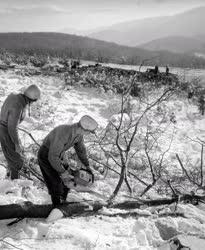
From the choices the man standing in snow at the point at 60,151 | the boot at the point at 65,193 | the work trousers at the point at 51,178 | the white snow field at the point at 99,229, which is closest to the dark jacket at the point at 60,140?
the man standing in snow at the point at 60,151

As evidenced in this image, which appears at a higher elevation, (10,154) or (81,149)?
(81,149)

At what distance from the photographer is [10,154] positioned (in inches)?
184

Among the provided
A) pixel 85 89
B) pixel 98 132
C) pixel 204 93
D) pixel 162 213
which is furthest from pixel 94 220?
pixel 204 93

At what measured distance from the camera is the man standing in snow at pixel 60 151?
3658mm

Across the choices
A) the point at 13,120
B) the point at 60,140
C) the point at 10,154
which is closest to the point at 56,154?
the point at 60,140

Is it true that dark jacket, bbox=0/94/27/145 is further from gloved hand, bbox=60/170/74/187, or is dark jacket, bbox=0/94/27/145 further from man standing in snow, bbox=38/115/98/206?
gloved hand, bbox=60/170/74/187

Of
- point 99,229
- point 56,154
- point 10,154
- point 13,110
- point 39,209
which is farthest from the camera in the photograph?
point 10,154

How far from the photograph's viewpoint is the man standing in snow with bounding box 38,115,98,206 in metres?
3.66

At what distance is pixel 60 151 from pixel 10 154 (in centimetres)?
131

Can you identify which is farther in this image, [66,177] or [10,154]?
[10,154]

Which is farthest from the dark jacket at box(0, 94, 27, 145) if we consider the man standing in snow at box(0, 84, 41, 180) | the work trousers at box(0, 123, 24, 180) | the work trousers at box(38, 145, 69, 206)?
the work trousers at box(38, 145, 69, 206)

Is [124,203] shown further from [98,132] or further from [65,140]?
[98,132]

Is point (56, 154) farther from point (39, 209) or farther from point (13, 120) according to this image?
point (13, 120)

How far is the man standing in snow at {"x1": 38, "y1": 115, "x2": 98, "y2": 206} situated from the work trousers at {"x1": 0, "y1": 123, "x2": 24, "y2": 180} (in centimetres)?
81
